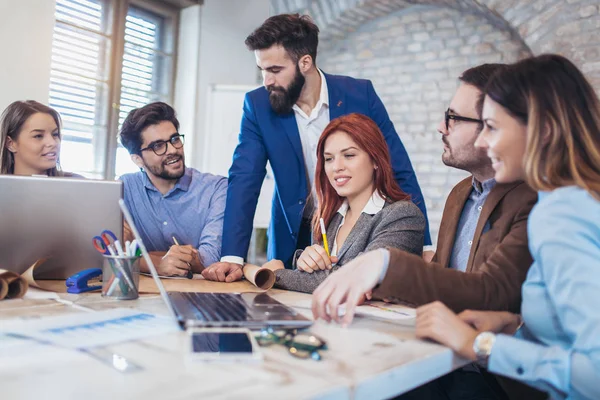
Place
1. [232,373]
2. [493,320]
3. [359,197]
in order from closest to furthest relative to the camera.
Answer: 1. [232,373]
2. [493,320]
3. [359,197]

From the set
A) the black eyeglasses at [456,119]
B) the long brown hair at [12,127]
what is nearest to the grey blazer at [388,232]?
the black eyeglasses at [456,119]

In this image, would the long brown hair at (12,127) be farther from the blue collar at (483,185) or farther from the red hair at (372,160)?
the blue collar at (483,185)

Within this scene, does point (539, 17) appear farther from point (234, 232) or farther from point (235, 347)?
point (235, 347)

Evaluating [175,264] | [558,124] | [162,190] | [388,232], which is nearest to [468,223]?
[388,232]

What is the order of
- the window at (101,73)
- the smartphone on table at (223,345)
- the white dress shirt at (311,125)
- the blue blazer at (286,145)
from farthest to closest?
the window at (101,73), the white dress shirt at (311,125), the blue blazer at (286,145), the smartphone on table at (223,345)

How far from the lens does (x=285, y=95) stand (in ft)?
7.20

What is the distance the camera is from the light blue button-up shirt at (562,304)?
0.77 m

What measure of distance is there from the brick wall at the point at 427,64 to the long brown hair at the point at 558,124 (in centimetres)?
349

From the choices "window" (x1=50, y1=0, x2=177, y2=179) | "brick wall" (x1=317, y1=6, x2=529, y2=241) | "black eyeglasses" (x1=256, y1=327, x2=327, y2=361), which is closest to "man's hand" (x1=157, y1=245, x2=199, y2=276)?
"black eyeglasses" (x1=256, y1=327, x2=327, y2=361)

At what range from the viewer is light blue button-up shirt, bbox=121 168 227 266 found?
2408 millimetres

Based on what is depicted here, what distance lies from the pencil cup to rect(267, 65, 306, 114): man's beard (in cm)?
111

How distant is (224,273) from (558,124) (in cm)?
100

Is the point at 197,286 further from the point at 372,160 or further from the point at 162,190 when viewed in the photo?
the point at 162,190

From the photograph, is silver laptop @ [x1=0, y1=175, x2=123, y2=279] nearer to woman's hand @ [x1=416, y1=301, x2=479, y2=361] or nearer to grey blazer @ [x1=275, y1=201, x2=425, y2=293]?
grey blazer @ [x1=275, y1=201, x2=425, y2=293]
